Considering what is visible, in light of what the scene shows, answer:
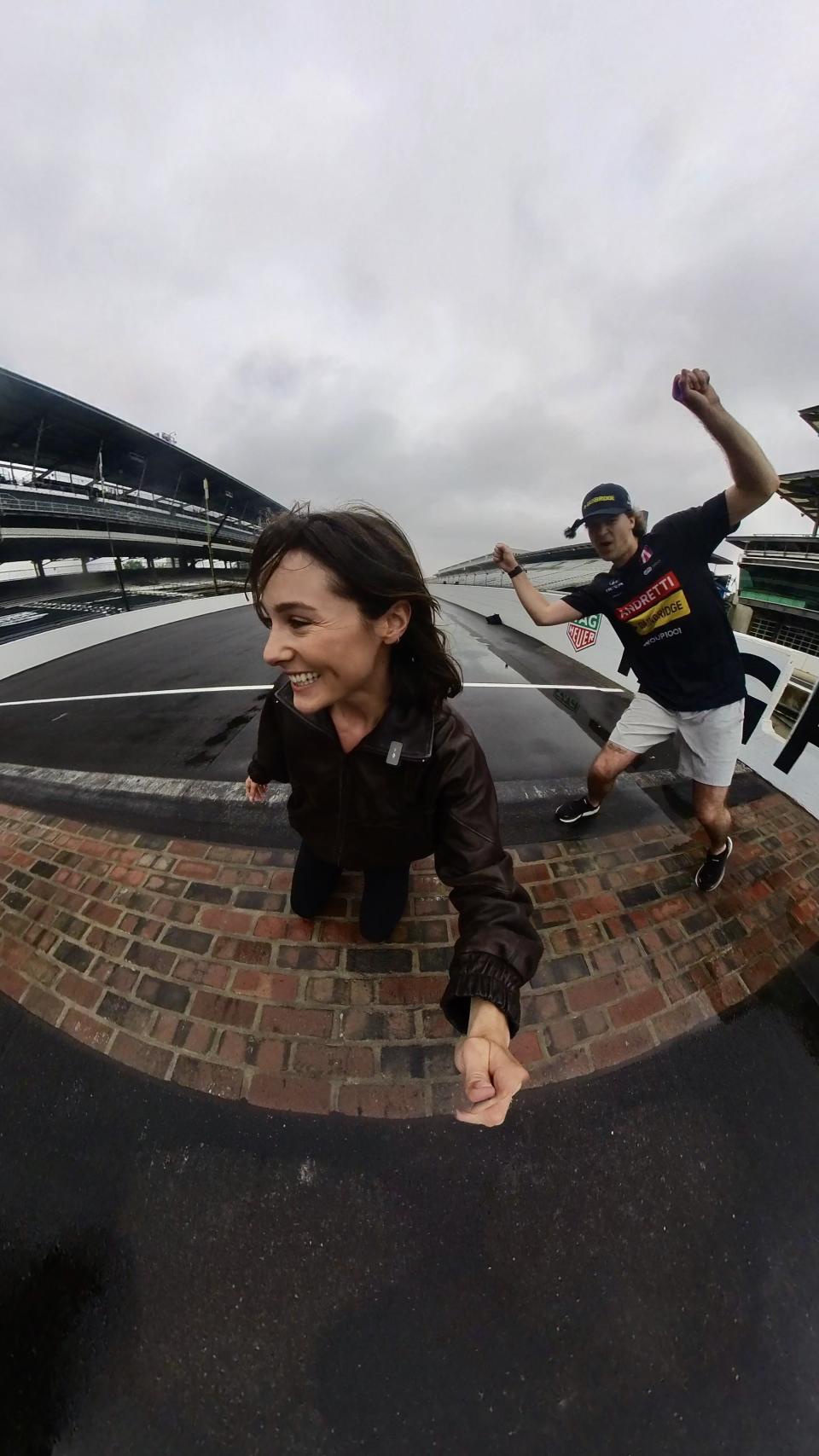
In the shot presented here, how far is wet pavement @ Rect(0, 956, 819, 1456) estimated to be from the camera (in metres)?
1.18


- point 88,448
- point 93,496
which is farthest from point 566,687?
point 93,496

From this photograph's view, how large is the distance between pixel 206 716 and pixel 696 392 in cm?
516

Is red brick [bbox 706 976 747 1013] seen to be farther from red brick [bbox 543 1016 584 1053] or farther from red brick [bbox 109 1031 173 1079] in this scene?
red brick [bbox 109 1031 173 1079]

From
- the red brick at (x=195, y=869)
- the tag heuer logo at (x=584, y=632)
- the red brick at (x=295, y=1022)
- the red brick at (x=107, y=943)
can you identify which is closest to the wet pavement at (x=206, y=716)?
the tag heuer logo at (x=584, y=632)

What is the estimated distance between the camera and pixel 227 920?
240cm

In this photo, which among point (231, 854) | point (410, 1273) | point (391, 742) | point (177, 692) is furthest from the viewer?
point (177, 692)

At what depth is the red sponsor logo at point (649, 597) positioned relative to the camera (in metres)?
2.55

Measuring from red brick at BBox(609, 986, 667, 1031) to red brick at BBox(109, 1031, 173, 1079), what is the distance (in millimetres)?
1974

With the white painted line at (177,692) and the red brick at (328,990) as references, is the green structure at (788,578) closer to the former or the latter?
the white painted line at (177,692)

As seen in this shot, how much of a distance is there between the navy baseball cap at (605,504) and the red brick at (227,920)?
3.08 m

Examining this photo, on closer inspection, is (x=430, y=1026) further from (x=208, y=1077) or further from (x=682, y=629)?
(x=682, y=629)

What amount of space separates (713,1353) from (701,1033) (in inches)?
37.1

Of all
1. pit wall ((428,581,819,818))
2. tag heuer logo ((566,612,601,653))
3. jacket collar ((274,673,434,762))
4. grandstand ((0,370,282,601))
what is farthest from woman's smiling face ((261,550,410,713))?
grandstand ((0,370,282,601))

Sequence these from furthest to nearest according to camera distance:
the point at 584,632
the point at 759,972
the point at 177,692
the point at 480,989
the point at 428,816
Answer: the point at 584,632, the point at 177,692, the point at 759,972, the point at 428,816, the point at 480,989
